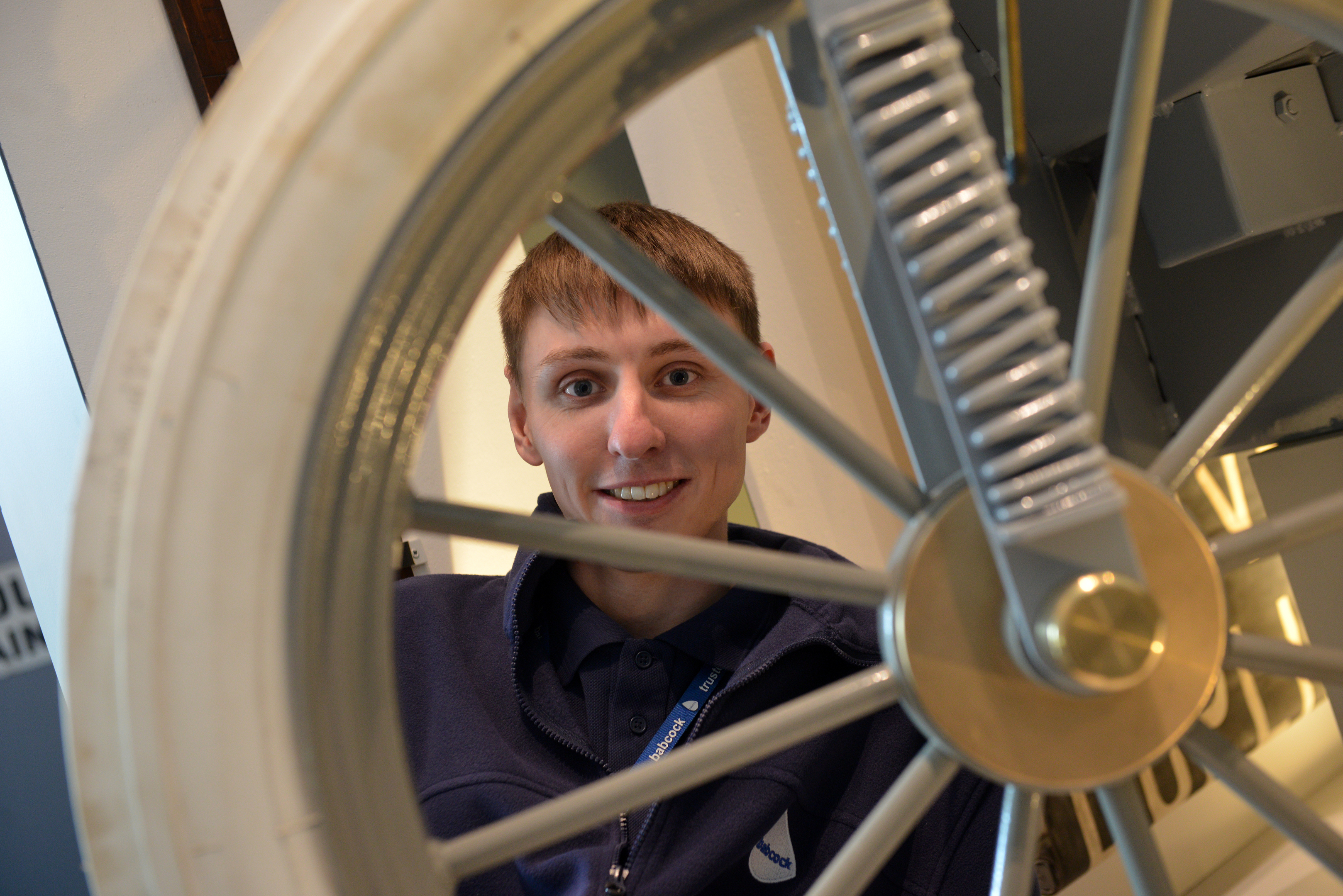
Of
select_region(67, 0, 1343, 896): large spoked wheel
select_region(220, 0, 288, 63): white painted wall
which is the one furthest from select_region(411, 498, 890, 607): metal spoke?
select_region(220, 0, 288, 63): white painted wall

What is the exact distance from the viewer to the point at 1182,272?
85 centimetres

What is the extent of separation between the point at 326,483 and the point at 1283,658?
0.35 m

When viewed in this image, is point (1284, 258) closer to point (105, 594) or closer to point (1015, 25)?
point (1015, 25)

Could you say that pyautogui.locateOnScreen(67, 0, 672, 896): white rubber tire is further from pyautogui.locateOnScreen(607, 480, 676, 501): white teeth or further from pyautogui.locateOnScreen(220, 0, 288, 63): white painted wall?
pyautogui.locateOnScreen(220, 0, 288, 63): white painted wall

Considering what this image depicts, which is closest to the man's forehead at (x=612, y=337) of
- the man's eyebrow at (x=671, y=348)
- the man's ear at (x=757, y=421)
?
the man's eyebrow at (x=671, y=348)

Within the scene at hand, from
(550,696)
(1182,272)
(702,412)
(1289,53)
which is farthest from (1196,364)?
(550,696)

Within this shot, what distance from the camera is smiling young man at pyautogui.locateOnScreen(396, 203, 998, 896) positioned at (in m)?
0.65

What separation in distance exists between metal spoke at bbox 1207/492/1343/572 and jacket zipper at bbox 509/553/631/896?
1.20ft

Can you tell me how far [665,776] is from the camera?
0.33 meters

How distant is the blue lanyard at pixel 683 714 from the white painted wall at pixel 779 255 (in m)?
0.49

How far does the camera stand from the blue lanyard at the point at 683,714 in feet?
2.15

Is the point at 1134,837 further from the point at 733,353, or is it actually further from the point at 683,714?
the point at 683,714

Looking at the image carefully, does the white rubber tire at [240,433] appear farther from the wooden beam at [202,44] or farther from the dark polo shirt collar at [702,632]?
the wooden beam at [202,44]

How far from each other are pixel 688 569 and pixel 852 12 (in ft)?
0.63
